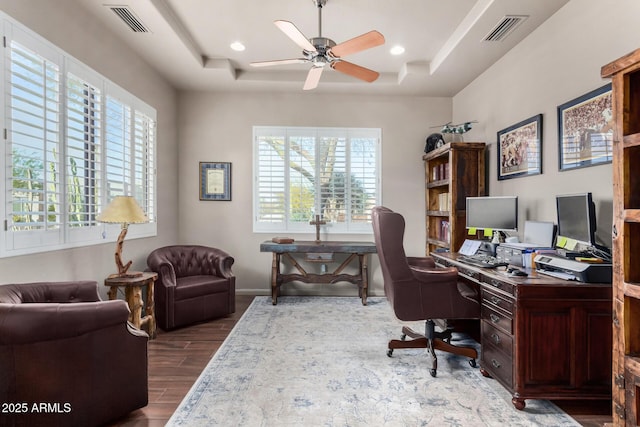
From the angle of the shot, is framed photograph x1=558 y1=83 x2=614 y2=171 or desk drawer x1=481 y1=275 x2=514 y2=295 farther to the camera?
framed photograph x1=558 y1=83 x2=614 y2=171

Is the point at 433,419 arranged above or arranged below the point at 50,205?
below

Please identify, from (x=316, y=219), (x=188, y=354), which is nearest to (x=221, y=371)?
(x=188, y=354)

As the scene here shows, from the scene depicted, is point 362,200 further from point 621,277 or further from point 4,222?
point 4,222

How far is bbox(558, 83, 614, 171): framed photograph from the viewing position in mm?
2307

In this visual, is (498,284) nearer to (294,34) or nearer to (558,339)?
(558,339)

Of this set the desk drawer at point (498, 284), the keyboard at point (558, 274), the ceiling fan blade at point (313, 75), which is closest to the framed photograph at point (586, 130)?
the keyboard at point (558, 274)

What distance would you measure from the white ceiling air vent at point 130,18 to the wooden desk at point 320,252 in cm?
275

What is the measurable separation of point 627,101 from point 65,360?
10.3 ft

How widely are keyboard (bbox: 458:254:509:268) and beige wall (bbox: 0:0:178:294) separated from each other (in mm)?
3329

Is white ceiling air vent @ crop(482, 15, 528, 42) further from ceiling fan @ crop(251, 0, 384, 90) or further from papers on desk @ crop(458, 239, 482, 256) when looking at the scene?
papers on desk @ crop(458, 239, 482, 256)

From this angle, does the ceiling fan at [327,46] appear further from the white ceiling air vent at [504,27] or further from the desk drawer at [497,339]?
the desk drawer at [497,339]

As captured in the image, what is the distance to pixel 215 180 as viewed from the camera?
500 cm

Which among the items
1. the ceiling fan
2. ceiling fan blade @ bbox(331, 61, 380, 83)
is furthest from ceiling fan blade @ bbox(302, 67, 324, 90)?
ceiling fan blade @ bbox(331, 61, 380, 83)

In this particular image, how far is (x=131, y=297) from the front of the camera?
3.02 meters
